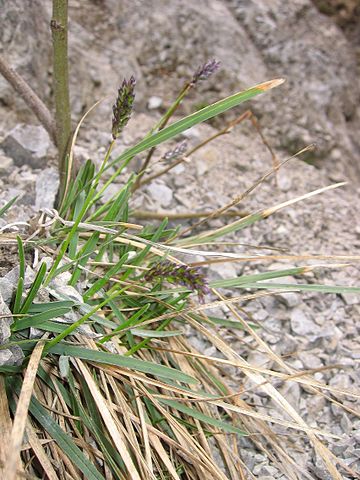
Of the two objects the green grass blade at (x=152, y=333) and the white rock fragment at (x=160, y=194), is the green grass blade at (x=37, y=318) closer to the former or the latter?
the green grass blade at (x=152, y=333)

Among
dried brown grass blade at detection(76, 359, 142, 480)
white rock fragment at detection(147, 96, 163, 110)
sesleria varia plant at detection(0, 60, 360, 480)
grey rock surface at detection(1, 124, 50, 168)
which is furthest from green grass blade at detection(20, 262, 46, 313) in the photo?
white rock fragment at detection(147, 96, 163, 110)

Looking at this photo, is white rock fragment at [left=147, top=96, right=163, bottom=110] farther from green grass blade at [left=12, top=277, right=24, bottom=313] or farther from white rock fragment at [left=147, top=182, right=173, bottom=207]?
green grass blade at [left=12, top=277, right=24, bottom=313]

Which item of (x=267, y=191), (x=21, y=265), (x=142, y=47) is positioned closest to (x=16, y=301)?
(x=21, y=265)

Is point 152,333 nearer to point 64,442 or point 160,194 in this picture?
point 64,442

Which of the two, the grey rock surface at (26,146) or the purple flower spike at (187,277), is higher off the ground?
the grey rock surface at (26,146)

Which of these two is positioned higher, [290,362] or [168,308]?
[168,308]

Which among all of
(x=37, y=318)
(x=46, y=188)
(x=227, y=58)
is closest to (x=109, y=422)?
(x=37, y=318)

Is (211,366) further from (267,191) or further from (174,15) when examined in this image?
(174,15)

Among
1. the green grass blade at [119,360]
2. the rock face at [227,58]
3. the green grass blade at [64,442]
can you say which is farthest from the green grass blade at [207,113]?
the rock face at [227,58]
